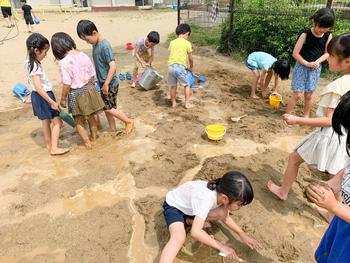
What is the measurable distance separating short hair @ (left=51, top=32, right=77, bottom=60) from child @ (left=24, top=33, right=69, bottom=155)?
89 millimetres

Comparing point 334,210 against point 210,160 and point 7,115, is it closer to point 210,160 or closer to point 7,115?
point 210,160

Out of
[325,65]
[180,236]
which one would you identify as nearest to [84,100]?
[180,236]

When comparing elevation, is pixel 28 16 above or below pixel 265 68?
above

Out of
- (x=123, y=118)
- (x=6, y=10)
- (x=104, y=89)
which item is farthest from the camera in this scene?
(x=6, y=10)

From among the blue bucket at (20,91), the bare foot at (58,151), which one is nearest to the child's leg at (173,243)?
the bare foot at (58,151)

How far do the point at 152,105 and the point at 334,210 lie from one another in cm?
434

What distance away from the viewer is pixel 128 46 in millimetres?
9625

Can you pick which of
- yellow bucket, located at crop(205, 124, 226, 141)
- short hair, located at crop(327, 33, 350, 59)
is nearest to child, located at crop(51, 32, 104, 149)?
yellow bucket, located at crop(205, 124, 226, 141)

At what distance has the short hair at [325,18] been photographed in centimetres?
382

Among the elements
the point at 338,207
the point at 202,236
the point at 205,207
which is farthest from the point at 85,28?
the point at 338,207

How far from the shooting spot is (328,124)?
8.07 ft

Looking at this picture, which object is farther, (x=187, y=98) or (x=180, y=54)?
(x=187, y=98)

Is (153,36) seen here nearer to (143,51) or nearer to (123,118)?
(143,51)

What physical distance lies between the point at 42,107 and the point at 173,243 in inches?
96.5
